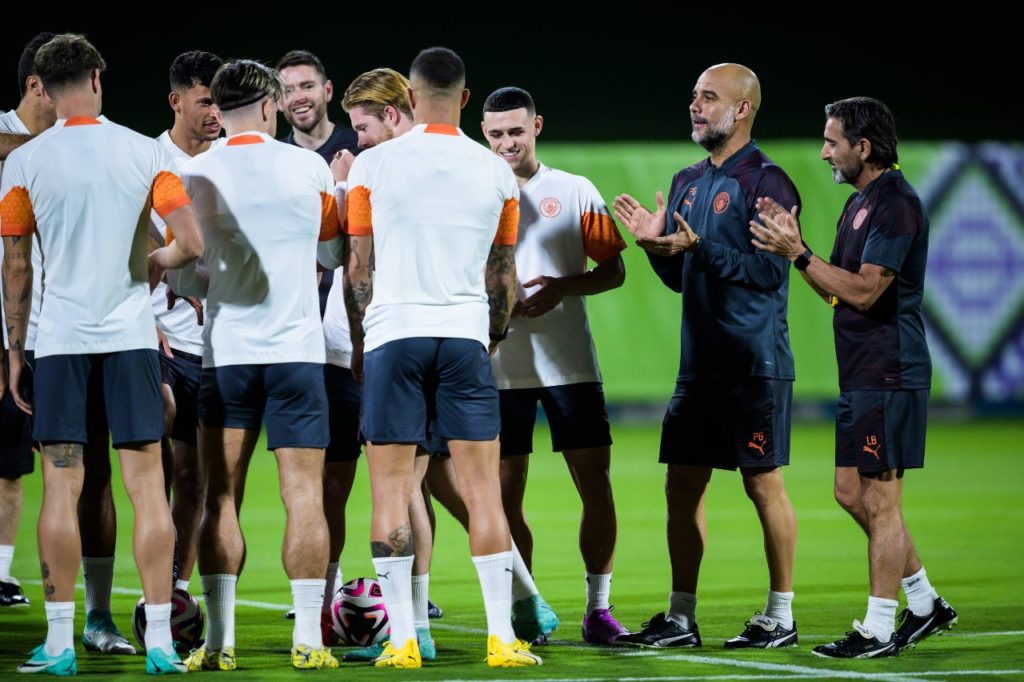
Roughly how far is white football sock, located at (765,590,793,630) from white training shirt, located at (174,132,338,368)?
2.46m

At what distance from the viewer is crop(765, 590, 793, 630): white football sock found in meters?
7.19

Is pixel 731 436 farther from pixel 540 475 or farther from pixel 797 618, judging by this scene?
pixel 540 475

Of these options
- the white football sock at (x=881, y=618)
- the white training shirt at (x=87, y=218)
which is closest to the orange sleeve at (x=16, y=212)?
the white training shirt at (x=87, y=218)

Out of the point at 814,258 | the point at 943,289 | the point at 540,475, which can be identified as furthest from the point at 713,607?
the point at 943,289

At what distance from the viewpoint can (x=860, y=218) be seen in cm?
723

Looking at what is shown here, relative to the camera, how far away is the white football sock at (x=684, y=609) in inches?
287

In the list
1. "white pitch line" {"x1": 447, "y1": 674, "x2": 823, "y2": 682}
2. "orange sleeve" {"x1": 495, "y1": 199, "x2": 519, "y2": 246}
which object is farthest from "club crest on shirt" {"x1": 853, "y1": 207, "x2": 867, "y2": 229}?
"white pitch line" {"x1": 447, "y1": 674, "x2": 823, "y2": 682}

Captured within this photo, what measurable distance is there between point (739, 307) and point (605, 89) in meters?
16.2

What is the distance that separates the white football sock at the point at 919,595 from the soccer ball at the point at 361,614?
2.51 meters

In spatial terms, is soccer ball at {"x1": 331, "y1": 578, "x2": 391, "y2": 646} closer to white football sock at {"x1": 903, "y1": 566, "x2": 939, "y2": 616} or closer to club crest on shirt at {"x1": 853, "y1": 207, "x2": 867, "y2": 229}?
white football sock at {"x1": 903, "y1": 566, "x2": 939, "y2": 616}

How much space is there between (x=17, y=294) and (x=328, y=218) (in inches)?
53.3

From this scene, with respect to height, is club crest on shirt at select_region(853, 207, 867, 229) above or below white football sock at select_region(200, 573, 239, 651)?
above

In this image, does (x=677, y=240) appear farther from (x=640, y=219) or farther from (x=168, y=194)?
(x=168, y=194)

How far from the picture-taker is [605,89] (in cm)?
2327
